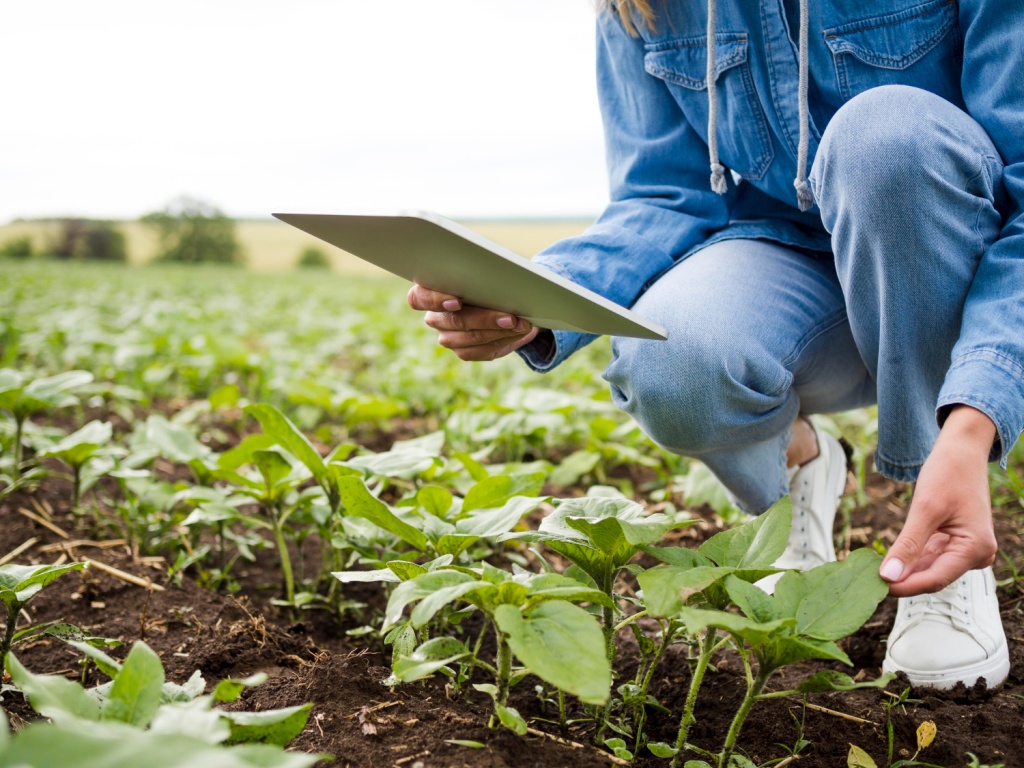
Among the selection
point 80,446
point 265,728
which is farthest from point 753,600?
point 80,446

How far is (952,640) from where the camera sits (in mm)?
1243

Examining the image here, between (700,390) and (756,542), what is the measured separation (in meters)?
0.40

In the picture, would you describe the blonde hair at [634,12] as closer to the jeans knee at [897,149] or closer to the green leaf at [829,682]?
the jeans knee at [897,149]

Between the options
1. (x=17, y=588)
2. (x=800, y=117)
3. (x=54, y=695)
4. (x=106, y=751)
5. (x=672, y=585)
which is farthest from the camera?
(x=800, y=117)

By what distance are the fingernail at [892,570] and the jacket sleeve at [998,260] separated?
0.67ft

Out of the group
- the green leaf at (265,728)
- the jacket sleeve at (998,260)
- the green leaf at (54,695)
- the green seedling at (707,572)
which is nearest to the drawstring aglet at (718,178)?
the jacket sleeve at (998,260)

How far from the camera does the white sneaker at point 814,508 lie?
1.60 meters

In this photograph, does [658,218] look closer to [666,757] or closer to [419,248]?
[419,248]

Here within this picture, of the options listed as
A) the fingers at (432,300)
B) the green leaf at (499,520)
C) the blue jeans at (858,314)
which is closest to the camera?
the green leaf at (499,520)

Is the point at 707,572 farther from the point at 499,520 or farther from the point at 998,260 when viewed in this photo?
the point at 998,260

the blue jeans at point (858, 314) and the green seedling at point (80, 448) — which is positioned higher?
the blue jeans at point (858, 314)

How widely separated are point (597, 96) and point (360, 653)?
47.1 inches

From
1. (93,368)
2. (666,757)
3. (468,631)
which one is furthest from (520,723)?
(93,368)

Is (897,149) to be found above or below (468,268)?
above
